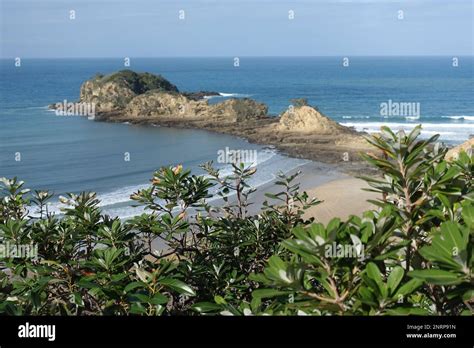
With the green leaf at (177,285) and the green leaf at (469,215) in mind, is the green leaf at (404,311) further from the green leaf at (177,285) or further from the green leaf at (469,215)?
the green leaf at (177,285)

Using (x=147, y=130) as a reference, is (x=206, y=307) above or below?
above

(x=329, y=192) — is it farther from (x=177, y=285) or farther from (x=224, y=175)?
Result: (x=177, y=285)

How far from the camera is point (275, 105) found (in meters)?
56.8

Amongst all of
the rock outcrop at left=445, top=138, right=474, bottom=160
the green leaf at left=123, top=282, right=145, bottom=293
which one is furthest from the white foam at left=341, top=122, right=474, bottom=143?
the green leaf at left=123, top=282, right=145, bottom=293

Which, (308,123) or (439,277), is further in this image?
(308,123)

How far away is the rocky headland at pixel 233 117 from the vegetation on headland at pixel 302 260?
955 inches

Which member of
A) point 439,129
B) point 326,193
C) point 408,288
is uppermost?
point 408,288

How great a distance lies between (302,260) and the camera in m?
2.09

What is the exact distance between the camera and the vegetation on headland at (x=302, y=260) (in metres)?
1.79

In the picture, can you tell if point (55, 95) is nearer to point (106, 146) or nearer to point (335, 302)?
point (106, 146)

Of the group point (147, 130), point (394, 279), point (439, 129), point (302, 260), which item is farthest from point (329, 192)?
point (147, 130)

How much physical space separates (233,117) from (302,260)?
4010 centimetres

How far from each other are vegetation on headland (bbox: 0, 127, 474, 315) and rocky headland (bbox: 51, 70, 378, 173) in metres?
24.3
